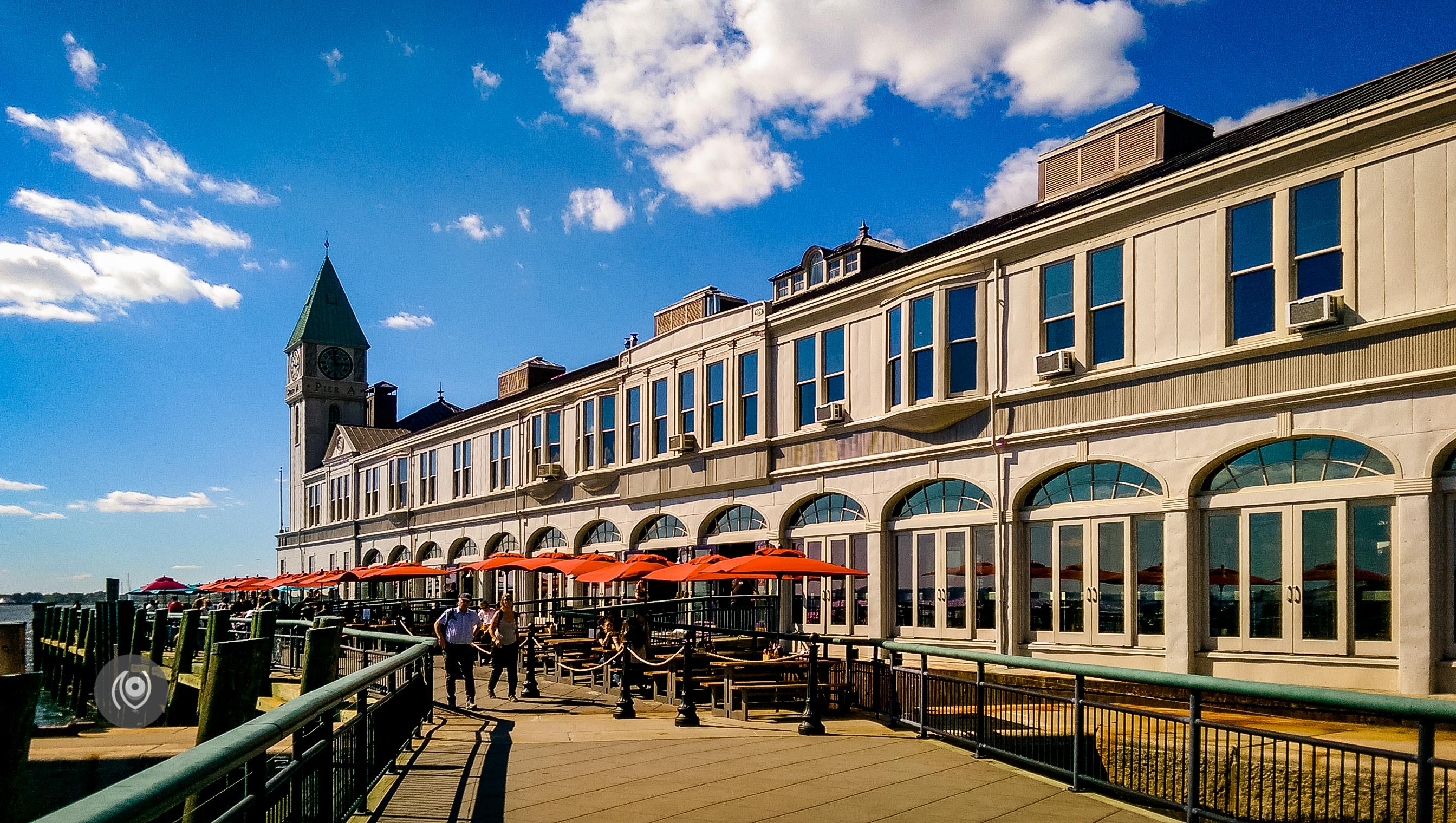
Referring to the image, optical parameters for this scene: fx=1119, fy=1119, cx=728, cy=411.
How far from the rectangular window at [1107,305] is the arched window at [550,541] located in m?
22.9

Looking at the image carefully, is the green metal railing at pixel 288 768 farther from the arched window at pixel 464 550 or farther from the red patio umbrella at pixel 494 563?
the arched window at pixel 464 550

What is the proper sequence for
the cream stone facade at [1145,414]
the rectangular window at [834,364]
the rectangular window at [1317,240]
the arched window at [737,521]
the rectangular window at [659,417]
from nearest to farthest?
the cream stone facade at [1145,414], the rectangular window at [1317,240], the rectangular window at [834,364], the arched window at [737,521], the rectangular window at [659,417]

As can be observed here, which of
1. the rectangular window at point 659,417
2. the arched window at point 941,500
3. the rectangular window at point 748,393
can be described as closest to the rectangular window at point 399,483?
the rectangular window at point 659,417

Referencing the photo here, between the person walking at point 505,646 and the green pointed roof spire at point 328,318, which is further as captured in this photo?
the green pointed roof spire at point 328,318

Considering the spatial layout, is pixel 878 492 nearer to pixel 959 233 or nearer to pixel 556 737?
pixel 959 233

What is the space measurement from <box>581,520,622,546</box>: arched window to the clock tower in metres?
41.4

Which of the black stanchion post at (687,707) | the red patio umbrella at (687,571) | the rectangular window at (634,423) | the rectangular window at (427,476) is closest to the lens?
the black stanchion post at (687,707)

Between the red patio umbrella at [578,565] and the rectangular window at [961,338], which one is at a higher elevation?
the rectangular window at [961,338]

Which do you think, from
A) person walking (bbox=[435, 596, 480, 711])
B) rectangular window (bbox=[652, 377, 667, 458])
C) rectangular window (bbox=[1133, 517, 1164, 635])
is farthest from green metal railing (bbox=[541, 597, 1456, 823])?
rectangular window (bbox=[652, 377, 667, 458])

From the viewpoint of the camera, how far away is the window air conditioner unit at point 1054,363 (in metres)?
20.9

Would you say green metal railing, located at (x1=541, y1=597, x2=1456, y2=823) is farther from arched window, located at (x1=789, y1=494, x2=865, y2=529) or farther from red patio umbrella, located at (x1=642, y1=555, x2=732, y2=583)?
arched window, located at (x1=789, y1=494, x2=865, y2=529)

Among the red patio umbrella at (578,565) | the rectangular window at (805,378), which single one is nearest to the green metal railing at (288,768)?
the red patio umbrella at (578,565)

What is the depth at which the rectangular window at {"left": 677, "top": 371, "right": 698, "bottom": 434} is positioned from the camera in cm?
3247
